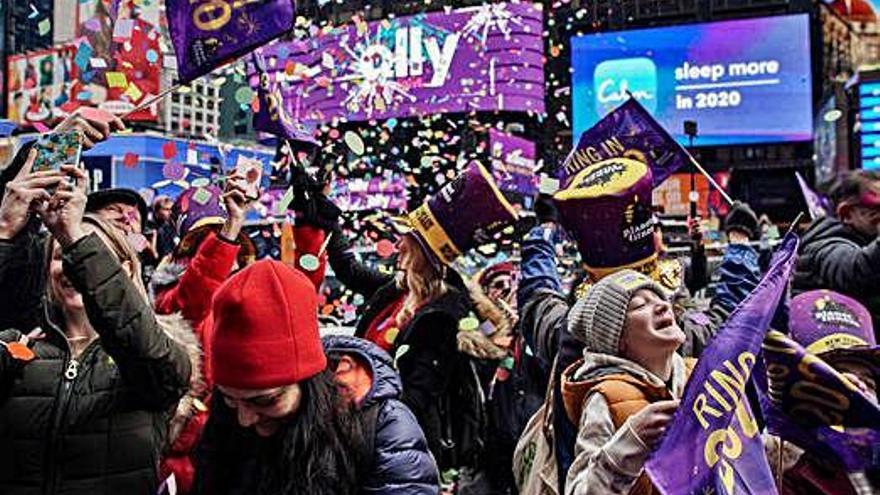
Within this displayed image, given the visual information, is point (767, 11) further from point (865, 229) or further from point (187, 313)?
point (187, 313)

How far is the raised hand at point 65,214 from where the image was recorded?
261cm

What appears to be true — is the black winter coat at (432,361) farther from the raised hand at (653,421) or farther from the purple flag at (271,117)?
the raised hand at (653,421)

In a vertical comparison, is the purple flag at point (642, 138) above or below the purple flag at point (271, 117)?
below

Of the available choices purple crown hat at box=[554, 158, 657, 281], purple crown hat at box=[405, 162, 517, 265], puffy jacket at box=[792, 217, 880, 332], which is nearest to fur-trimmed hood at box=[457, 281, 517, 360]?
purple crown hat at box=[405, 162, 517, 265]

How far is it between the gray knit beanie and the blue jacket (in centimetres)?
56

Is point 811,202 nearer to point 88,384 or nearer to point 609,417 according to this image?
point 609,417

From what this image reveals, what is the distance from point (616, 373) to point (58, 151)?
1671 mm

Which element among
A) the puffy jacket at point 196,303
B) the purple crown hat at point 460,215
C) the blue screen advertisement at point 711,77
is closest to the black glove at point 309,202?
the purple crown hat at point 460,215

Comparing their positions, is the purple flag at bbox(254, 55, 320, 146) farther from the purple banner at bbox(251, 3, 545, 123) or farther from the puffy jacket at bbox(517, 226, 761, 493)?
the purple banner at bbox(251, 3, 545, 123)

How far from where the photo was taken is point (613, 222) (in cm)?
362

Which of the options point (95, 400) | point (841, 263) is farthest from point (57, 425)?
point (841, 263)

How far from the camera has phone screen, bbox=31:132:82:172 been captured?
2900 mm

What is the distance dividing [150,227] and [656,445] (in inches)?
209

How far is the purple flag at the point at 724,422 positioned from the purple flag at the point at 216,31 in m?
2.22
